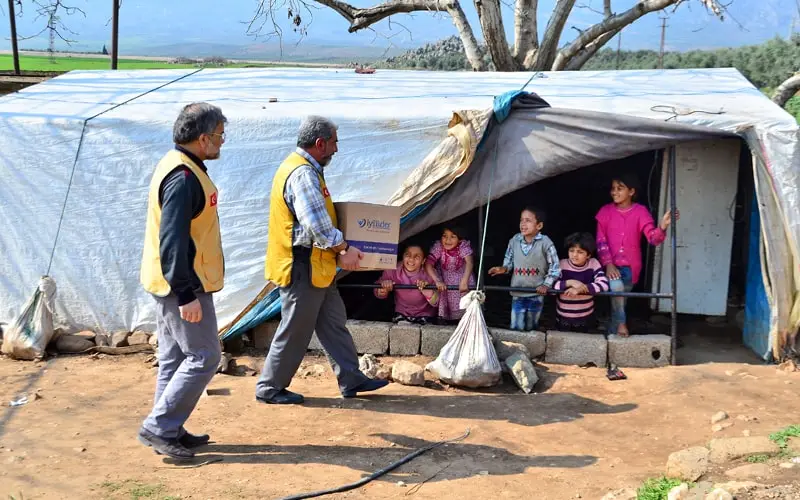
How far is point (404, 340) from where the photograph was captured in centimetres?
638

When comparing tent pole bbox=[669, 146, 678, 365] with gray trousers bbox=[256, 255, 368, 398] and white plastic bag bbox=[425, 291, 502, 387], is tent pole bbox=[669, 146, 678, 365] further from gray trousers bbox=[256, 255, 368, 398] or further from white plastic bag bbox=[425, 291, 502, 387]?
gray trousers bbox=[256, 255, 368, 398]

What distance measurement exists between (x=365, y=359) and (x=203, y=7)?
14217cm

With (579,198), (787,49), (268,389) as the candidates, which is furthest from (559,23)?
(787,49)

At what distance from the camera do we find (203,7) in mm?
138625

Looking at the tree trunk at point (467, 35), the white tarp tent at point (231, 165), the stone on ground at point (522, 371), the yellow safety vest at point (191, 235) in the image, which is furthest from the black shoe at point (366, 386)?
the tree trunk at point (467, 35)

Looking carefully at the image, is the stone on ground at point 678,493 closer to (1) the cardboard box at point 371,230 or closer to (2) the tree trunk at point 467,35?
(1) the cardboard box at point 371,230

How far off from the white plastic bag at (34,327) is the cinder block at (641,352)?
422cm

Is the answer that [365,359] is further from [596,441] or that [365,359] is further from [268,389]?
[596,441]

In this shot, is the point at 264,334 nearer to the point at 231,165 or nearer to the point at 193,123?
the point at 231,165

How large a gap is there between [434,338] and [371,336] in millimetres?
479

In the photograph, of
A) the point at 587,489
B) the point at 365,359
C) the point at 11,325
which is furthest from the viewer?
the point at 11,325

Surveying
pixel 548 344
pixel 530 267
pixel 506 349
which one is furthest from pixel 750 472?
pixel 530 267

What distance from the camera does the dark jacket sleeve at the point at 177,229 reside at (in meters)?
4.10

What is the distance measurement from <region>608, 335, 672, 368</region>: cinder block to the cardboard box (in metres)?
1.87
